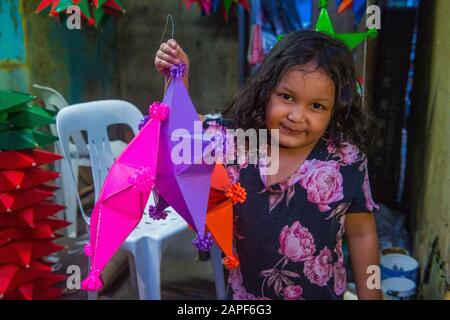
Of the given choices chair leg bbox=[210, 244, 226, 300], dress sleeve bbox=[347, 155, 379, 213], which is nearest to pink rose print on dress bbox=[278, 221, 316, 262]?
dress sleeve bbox=[347, 155, 379, 213]

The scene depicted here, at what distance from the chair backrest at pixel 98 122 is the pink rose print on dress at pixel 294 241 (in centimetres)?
83

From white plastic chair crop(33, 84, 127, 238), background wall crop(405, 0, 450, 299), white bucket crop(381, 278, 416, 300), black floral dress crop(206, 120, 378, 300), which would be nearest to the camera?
black floral dress crop(206, 120, 378, 300)

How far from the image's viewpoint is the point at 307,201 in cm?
87

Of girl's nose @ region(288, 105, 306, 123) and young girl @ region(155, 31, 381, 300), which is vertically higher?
girl's nose @ region(288, 105, 306, 123)

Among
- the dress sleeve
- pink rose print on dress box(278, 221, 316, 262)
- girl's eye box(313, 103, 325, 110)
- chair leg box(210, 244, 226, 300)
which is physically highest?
girl's eye box(313, 103, 325, 110)

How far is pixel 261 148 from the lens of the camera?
2.85ft

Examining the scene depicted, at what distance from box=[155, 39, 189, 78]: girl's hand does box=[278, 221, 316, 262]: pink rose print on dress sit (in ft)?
1.37

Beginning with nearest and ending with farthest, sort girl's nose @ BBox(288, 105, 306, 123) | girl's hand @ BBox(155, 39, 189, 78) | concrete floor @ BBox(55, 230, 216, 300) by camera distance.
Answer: girl's hand @ BBox(155, 39, 189, 78) → girl's nose @ BBox(288, 105, 306, 123) → concrete floor @ BBox(55, 230, 216, 300)

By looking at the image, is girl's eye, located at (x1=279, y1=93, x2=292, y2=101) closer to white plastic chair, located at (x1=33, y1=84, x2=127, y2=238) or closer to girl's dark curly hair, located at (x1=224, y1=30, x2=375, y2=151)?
girl's dark curly hair, located at (x1=224, y1=30, x2=375, y2=151)

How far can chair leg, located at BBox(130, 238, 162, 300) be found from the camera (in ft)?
4.58

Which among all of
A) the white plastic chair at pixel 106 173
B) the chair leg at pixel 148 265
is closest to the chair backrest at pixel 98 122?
the white plastic chair at pixel 106 173

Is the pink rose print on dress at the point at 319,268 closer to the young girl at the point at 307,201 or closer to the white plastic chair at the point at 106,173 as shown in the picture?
the young girl at the point at 307,201

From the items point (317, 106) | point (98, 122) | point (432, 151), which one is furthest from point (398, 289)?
point (98, 122)
